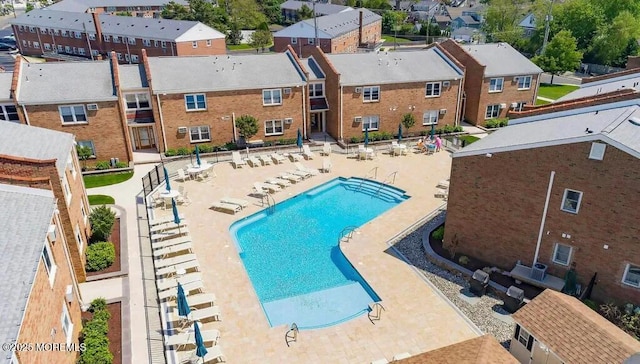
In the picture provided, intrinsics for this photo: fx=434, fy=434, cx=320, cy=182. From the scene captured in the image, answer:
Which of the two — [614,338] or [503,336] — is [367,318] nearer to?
[503,336]

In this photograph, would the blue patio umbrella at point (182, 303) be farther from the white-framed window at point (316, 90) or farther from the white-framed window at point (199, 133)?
the white-framed window at point (316, 90)

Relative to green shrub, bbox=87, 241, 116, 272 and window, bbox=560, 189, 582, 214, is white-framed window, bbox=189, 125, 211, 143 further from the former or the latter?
window, bbox=560, 189, 582, 214

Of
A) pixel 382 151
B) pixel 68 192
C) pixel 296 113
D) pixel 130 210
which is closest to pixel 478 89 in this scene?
pixel 382 151

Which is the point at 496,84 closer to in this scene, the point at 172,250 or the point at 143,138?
the point at 143,138

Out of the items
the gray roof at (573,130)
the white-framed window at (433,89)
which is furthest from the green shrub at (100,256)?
the white-framed window at (433,89)

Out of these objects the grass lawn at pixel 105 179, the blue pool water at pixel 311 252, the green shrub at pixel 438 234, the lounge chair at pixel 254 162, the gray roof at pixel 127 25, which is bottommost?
the blue pool water at pixel 311 252

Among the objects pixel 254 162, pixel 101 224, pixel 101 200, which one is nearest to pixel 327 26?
pixel 254 162
